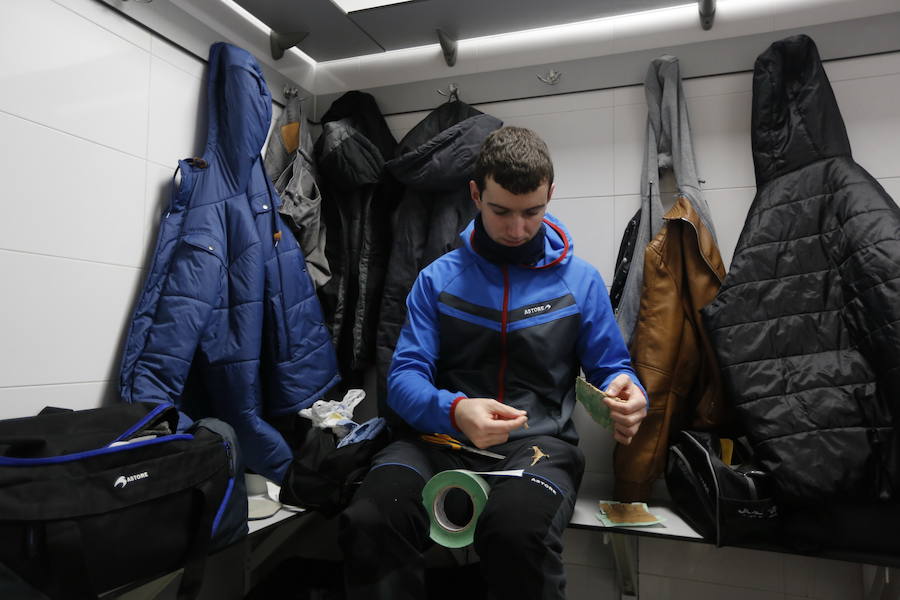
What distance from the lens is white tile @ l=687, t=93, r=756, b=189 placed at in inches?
72.5

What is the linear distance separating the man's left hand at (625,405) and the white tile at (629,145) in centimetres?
82

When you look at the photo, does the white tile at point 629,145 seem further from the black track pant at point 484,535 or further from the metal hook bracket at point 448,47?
the black track pant at point 484,535

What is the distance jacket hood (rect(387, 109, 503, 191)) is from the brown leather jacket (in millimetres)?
646

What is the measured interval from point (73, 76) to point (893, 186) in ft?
7.26

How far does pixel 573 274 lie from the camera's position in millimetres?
1558

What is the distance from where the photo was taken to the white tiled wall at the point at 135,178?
1.34 metres

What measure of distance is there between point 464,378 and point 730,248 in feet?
3.18

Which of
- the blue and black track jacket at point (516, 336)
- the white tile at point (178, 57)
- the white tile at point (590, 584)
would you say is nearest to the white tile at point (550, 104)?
the blue and black track jacket at point (516, 336)

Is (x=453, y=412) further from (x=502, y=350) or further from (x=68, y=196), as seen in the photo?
(x=68, y=196)

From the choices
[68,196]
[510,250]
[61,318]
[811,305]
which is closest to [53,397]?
[61,318]

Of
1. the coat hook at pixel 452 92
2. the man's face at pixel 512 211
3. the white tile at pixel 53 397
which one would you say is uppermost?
the coat hook at pixel 452 92

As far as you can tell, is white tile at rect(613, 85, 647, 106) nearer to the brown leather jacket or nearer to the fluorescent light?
the brown leather jacket

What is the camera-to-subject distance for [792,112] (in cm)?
168

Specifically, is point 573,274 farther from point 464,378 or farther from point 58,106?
point 58,106
